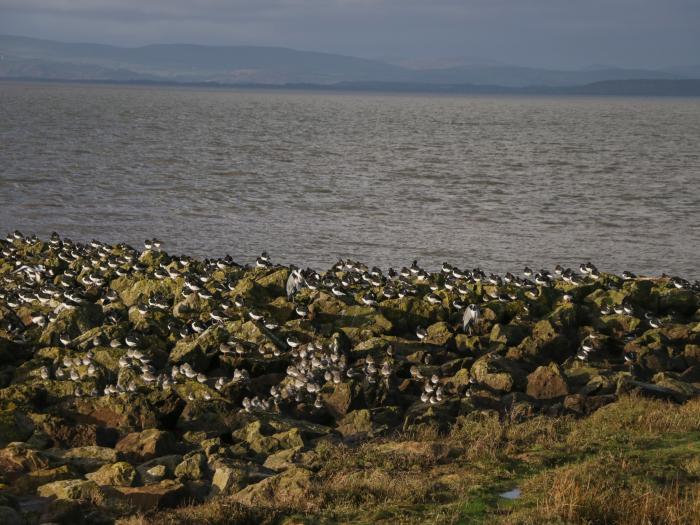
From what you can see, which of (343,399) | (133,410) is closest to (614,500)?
(343,399)

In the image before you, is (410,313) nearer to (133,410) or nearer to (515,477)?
(133,410)

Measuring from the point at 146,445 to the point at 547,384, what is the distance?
7.68m

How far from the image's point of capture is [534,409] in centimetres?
1734

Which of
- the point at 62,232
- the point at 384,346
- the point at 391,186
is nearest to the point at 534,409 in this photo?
the point at 384,346

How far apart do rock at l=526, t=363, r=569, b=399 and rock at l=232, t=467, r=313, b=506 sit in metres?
6.73

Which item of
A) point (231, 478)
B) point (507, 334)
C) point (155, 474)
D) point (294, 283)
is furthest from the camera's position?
point (294, 283)

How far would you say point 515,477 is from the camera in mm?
12797

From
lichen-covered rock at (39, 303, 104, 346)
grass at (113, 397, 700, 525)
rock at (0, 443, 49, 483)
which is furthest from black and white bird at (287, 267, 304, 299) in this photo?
rock at (0, 443, 49, 483)

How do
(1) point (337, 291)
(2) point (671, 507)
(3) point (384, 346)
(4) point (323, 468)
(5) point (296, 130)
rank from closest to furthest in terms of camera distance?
(2) point (671, 507) → (4) point (323, 468) → (3) point (384, 346) → (1) point (337, 291) → (5) point (296, 130)

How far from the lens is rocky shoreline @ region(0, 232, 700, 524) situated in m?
13.9

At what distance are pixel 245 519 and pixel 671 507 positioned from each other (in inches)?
189

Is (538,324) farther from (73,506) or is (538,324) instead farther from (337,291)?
(73,506)

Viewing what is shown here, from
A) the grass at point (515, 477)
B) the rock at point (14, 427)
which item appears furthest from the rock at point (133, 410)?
the grass at point (515, 477)

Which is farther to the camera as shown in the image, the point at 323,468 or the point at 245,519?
the point at 323,468
